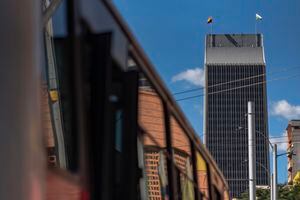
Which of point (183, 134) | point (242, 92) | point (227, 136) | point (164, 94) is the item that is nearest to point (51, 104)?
point (164, 94)

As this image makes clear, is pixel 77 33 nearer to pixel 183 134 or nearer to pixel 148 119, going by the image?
pixel 148 119

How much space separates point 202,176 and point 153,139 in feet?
8.86

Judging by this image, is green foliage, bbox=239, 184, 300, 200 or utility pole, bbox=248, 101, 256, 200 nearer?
utility pole, bbox=248, 101, 256, 200

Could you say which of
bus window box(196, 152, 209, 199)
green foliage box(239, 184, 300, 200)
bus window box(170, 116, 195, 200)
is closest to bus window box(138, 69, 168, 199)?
bus window box(170, 116, 195, 200)

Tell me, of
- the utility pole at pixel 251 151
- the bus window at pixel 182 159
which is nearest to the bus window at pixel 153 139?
the bus window at pixel 182 159

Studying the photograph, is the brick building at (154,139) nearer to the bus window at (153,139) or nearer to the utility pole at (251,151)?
the bus window at (153,139)

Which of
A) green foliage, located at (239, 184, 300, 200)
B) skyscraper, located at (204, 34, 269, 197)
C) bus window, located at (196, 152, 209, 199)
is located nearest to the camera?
bus window, located at (196, 152, 209, 199)

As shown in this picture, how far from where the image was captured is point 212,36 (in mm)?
77438

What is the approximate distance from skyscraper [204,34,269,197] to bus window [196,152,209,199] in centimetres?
3387

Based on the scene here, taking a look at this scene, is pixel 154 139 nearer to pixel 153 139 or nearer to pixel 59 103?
pixel 153 139

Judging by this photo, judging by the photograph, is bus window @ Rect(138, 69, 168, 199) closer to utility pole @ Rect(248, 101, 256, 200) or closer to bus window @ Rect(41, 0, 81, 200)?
bus window @ Rect(41, 0, 81, 200)

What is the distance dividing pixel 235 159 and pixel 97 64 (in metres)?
50.9

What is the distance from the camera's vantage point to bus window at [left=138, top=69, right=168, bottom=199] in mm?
3711

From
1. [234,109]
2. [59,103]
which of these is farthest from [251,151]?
[234,109]
